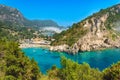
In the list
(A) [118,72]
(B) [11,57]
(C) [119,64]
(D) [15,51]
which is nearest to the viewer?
(A) [118,72]

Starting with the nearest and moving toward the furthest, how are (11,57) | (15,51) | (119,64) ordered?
(119,64) < (11,57) < (15,51)

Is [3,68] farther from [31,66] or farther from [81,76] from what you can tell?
[81,76]

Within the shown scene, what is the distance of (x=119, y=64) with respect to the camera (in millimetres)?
57875

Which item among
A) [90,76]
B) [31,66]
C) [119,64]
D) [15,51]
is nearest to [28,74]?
[31,66]

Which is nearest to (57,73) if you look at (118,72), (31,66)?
(31,66)

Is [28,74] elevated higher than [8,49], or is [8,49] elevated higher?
[8,49]

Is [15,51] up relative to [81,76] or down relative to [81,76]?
up

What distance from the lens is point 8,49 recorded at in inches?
2734

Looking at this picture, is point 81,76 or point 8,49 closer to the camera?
point 81,76

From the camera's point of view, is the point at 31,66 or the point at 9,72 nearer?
the point at 9,72

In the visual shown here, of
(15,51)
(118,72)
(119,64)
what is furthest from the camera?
(15,51)

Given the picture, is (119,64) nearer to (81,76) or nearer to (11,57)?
(81,76)

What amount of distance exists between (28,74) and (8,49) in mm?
10921

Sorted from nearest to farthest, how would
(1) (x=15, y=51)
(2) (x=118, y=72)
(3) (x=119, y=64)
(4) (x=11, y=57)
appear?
(2) (x=118, y=72) → (3) (x=119, y=64) → (4) (x=11, y=57) → (1) (x=15, y=51)
